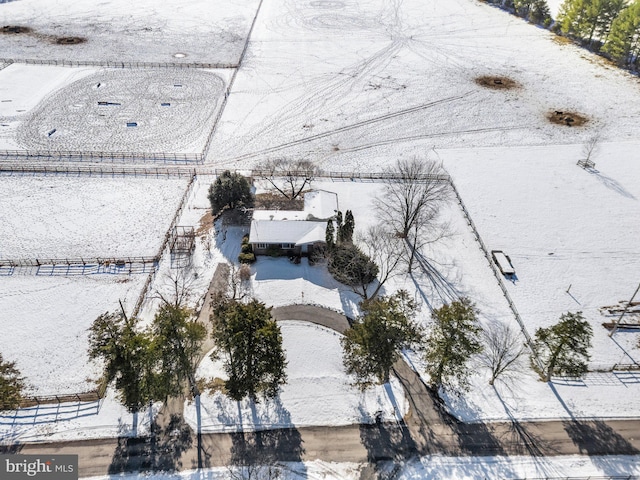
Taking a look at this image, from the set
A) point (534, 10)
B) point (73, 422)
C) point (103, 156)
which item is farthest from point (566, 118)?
point (73, 422)

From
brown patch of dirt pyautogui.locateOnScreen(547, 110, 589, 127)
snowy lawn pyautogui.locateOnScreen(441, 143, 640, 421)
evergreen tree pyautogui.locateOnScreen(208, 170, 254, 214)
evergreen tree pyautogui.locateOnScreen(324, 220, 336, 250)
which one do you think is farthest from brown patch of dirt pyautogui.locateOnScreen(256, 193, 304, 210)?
brown patch of dirt pyautogui.locateOnScreen(547, 110, 589, 127)

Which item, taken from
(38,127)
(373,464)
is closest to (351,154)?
(373,464)

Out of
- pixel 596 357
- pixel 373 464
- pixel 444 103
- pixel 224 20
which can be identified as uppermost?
pixel 224 20

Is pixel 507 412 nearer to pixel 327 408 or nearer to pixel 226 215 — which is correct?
pixel 327 408

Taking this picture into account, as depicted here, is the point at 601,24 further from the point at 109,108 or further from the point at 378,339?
the point at 109,108

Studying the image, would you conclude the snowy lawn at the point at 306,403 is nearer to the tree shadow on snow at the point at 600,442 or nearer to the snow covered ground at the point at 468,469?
the snow covered ground at the point at 468,469
